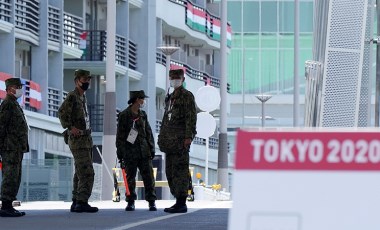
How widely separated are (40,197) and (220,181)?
9.16 metres

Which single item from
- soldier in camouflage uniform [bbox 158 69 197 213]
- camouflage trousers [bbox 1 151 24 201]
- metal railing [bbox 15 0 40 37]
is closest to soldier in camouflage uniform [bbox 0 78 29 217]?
camouflage trousers [bbox 1 151 24 201]

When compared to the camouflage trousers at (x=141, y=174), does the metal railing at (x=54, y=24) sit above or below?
above

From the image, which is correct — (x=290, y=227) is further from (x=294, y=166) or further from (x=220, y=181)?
(x=220, y=181)

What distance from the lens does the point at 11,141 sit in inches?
776

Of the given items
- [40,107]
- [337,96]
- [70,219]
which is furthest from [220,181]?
[70,219]

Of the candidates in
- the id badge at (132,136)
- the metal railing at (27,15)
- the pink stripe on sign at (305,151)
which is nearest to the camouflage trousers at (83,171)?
the id badge at (132,136)

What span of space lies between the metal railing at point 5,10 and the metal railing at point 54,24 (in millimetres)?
3948

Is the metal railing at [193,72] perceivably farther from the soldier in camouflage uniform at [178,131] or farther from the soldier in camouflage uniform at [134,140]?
the soldier in camouflage uniform at [178,131]

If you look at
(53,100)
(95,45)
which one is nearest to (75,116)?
(53,100)

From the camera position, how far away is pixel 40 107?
51.6 meters

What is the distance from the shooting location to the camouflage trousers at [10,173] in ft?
65.0

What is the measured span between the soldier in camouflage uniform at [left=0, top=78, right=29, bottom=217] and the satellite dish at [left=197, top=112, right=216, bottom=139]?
24.6 metres

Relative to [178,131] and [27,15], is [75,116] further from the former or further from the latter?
[27,15]

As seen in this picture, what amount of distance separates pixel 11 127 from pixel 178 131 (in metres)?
2.08
